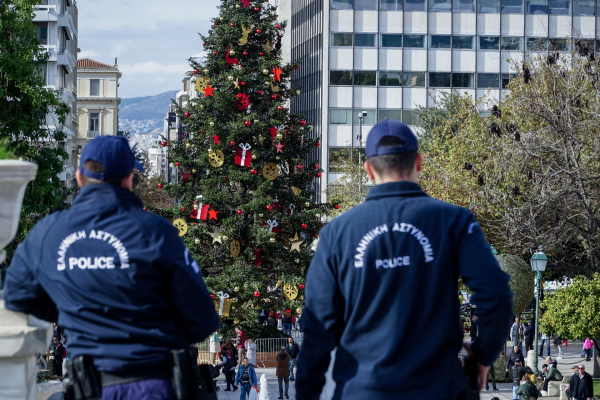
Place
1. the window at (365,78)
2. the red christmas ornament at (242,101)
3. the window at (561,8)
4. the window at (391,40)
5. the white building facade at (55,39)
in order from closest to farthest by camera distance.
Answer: the red christmas ornament at (242,101)
the white building facade at (55,39)
the window at (391,40)
the window at (365,78)
the window at (561,8)

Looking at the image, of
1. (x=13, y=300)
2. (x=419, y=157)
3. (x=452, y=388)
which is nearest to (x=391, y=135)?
(x=419, y=157)

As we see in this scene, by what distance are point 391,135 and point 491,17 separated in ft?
204

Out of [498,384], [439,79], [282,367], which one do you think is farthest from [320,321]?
[439,79]

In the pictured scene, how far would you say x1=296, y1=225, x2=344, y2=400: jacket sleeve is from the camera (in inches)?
131

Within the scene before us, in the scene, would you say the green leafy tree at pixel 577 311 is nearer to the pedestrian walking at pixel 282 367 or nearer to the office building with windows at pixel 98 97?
the pedestrian walking at pixel 282 367

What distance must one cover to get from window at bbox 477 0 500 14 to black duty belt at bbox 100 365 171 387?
62663 millimetres

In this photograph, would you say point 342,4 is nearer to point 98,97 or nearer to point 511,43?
point 511,43

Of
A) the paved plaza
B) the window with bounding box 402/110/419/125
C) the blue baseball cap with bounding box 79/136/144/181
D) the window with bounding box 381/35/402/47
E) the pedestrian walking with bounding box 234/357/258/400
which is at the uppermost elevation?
the window with bounding box 381/35/402/47

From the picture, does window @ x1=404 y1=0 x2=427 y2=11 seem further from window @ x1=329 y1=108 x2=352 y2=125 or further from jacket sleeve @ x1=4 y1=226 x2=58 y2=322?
jacket sleeve @ x1=4 y1=226 x2=58 y2=322

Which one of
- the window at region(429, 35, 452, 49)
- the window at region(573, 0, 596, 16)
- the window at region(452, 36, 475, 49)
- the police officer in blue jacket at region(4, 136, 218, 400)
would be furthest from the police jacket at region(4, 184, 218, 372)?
the window at region(573, 0, 596, 16)

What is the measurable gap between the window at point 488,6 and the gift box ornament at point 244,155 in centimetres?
3998

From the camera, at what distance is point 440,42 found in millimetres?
62781

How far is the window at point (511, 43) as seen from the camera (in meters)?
63.1

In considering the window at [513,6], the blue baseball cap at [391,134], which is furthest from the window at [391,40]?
the blue baseball cap at [391,134]
